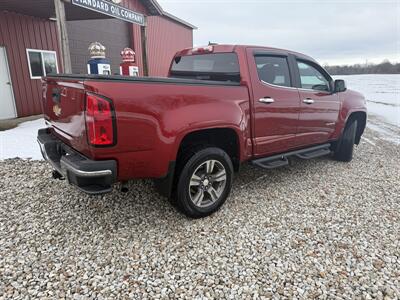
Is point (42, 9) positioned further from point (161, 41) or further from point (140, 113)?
point (161, 41)

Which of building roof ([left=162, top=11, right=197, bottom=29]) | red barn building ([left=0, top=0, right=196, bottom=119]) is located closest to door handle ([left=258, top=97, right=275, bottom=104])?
red barn building ([left=0, top=0, right=196, bottom=119])

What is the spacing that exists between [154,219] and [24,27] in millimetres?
8416

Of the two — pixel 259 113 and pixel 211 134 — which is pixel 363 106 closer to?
pixel 259 113

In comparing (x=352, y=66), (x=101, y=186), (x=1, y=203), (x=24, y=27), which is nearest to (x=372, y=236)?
(x=101, y=186)

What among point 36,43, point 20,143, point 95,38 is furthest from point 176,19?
point 20,143

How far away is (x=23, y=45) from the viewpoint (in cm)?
880

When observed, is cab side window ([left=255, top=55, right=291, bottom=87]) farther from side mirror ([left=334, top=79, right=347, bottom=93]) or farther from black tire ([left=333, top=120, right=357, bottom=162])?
black tire ([left=333, top=120, right=357, bottom=162])

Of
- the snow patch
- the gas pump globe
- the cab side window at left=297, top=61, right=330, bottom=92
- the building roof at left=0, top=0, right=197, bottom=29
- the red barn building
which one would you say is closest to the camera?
the cab side window at left=297, top=61, right=330, bottom=92

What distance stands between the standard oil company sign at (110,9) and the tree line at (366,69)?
40.6m

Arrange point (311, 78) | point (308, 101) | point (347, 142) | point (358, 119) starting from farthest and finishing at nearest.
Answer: point (358, 119), point (347, 142), point (311, 78), point (308, 101)

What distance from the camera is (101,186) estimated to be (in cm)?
261

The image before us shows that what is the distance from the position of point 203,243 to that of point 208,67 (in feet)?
7.91

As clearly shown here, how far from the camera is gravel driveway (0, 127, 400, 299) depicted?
2336mm

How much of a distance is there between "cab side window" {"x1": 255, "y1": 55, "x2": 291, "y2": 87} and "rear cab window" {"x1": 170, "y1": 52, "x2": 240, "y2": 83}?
1.06 feet
